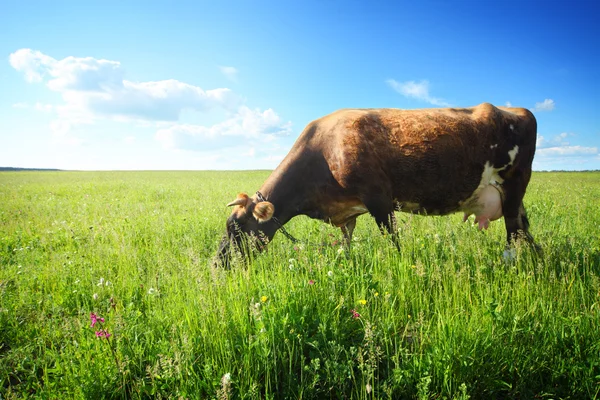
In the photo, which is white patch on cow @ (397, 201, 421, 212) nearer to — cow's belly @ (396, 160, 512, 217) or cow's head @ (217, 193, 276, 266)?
cow's belly @ (396, 160, 512, 217)

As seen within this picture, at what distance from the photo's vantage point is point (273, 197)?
19.8 ft

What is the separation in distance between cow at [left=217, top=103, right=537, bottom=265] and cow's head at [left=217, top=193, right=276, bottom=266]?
2cm

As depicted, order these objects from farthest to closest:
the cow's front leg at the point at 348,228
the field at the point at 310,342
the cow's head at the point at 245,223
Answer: the cow's front leg at the point at 348,228, the cow's head at the point at 245,223, the field at the point at 310,342

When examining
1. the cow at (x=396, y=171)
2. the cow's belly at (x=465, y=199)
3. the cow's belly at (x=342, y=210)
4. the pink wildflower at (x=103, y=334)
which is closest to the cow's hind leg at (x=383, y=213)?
the cow at (x=396, y=171)

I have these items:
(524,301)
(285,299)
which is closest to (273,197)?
(285,299)

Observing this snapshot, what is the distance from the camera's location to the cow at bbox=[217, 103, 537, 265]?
5602mm

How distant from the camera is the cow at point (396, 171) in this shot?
5.60 m

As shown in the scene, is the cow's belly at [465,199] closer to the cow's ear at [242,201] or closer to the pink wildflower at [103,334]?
the cow's ear at [242,201]

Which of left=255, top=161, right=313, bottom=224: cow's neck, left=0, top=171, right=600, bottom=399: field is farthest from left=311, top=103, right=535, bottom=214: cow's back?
left=0, top=171, right=600, bottom=399: field

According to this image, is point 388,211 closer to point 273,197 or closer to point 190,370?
point 273,197

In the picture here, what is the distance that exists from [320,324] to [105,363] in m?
1.79

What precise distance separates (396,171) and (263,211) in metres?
2.27

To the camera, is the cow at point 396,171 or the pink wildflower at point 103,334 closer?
the pink wildflower at point 103,334

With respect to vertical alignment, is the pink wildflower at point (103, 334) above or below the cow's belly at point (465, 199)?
below
